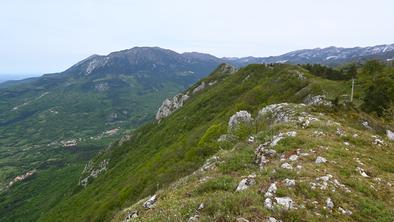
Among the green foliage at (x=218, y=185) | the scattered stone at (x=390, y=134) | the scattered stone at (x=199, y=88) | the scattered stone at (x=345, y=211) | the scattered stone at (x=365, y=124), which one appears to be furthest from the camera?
the scattered stone at (x=199, y=88)

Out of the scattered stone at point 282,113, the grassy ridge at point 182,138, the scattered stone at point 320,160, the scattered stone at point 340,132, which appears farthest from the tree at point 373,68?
the scattered stone at point 320,160

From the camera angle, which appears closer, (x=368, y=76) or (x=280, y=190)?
(x=280, y=190)

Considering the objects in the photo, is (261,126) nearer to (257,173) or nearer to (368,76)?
(257,173)

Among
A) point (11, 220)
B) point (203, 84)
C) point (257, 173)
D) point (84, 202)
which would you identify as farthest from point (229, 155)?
point (11, 220)

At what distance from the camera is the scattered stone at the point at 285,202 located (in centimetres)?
1505

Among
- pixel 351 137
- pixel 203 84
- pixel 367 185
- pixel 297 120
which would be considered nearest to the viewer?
pixel 367 185

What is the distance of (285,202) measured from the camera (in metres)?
15.4

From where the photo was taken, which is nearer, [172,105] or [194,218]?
[194,218]

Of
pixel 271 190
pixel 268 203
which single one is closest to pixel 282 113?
pixel 271 190

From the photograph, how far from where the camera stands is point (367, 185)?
1805 cm

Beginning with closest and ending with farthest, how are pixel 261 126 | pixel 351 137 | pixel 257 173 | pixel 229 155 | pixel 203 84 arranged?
1. pixel 257 173
2. pixel 229 155
3. pixel 351 137
4. pixel 261 126
5. pixel 203 84

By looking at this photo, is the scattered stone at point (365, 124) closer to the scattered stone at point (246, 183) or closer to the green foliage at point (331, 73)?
the scattered stone at point (246, 183)

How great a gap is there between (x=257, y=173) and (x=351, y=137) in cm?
1235

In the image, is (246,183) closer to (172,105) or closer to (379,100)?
(379,100)
